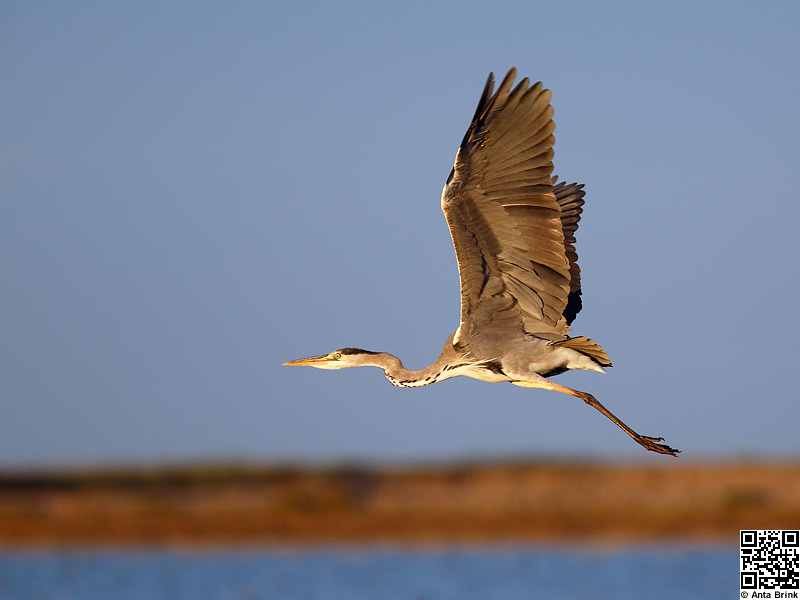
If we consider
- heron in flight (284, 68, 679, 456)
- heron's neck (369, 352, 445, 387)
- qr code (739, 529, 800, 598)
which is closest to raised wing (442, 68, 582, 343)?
heron in flight (284, 68, 679, 456)

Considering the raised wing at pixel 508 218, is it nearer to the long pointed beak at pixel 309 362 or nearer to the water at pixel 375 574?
the long pointed beak at pixel 309 362

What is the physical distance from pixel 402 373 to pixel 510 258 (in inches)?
54.7

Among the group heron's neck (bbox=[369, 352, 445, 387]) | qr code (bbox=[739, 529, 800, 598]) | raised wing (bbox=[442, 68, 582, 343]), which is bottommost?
qr code (bbox=[739, 529, 800, 598])

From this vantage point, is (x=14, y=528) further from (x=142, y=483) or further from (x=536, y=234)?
(x=536, y=234)

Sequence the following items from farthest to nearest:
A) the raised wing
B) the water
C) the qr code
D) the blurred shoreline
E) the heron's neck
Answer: the blurred shoreline
the water
the qr code
the heron's neck
the raised wing

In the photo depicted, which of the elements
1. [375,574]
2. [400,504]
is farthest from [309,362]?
[400,504]

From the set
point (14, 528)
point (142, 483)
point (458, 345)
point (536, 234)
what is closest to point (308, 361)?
point (458, 345)

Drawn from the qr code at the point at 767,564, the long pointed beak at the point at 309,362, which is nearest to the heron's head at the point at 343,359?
the long pointed beak at the point at 309,362

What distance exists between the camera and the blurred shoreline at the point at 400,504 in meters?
24.0

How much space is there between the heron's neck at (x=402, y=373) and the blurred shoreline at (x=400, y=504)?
50.6 ft

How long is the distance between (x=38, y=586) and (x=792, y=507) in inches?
572

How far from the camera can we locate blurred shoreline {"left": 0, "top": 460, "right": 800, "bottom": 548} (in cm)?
2403

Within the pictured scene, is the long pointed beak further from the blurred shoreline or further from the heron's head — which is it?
the blurred shoreline

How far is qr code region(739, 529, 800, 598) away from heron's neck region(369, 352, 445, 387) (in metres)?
4.96
